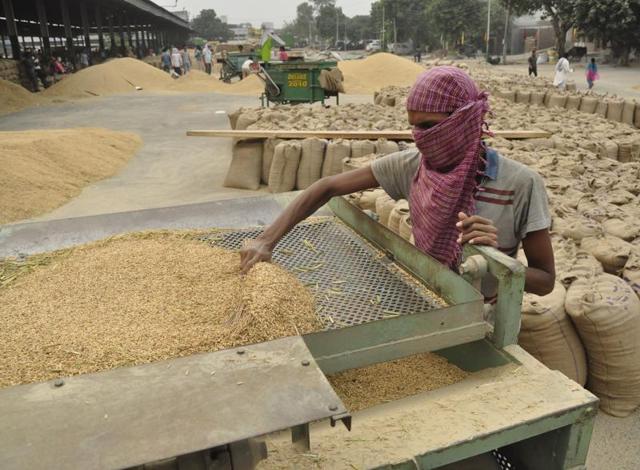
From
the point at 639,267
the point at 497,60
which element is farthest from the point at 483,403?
the point at 497,60

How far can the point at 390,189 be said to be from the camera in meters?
2.06

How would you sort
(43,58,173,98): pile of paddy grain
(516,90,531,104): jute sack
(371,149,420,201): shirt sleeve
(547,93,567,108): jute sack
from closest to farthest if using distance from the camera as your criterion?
(371,149,420,201): shirt sleeve
(547,93,567,108): jute sack
(516,90,531,104): jute sack
(43,58,173,98): pile of paddy grain

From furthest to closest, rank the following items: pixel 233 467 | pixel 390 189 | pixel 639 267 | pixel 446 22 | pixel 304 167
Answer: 1. pixel 446 22
2. pixel 304 167
3. pixel 639 267
4. pixel 390 189
5. pixel 233 467

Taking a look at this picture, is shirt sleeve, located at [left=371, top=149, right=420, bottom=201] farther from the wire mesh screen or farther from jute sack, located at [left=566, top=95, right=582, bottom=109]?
jute sack, located at [left=566, top=95, right=582, bottom=109]

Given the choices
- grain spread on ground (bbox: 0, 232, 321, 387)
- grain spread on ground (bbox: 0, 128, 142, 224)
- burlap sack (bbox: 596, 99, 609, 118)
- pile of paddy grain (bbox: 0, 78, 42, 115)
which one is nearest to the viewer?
grain spread on ground (bbox: 0, 232, 321, 387)

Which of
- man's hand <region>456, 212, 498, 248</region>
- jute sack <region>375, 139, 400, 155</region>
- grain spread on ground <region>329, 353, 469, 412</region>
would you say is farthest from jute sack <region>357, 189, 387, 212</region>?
jute sack <region>375, 139, 400, 155</region>

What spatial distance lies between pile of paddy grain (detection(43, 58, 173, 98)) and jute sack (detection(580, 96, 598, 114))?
15433 mm

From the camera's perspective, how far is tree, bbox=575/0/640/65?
23672 mm

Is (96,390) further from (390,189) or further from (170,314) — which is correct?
(390,189)

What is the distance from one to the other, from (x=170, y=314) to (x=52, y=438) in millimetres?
712

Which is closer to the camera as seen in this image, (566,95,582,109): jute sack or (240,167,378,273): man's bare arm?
(240,167,378,273): man's bare arm

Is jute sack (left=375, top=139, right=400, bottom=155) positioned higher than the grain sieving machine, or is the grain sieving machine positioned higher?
the grain sieving machine

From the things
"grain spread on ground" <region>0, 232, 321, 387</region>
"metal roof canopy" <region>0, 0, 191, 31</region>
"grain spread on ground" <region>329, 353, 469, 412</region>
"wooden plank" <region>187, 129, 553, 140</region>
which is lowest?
"grain spread on ground" <region>329, 353, 469, 412</region>

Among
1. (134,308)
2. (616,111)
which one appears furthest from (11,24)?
(134,308)
